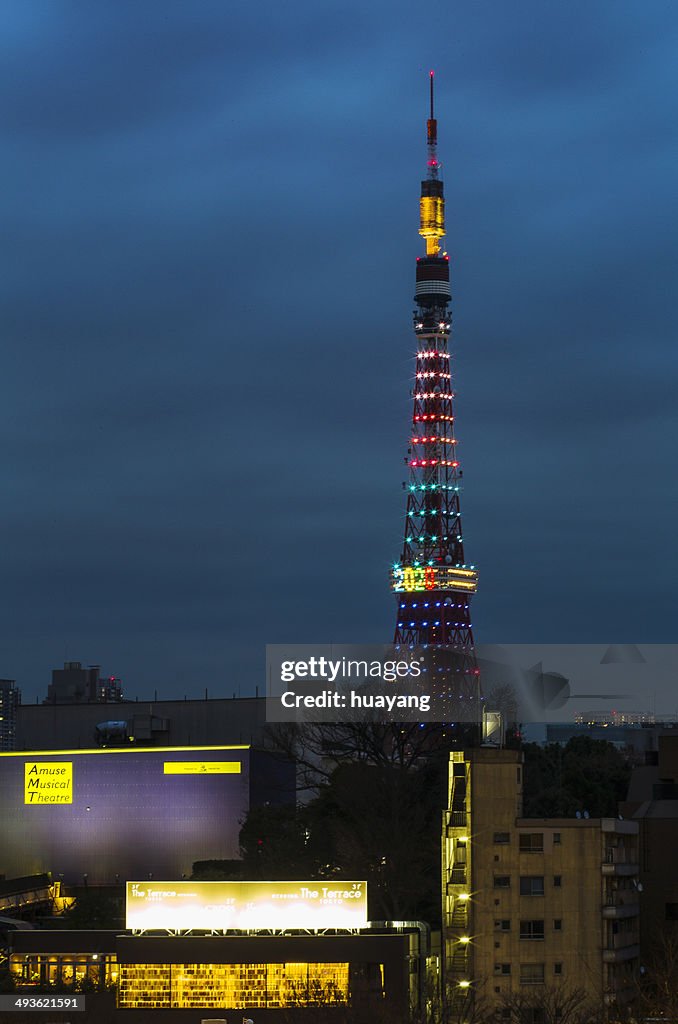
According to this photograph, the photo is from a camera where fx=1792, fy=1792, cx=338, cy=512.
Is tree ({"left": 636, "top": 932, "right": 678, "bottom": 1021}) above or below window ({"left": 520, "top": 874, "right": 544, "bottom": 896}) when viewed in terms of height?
below

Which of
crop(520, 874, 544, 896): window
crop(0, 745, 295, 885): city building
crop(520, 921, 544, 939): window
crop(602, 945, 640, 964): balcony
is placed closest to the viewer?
crop(520, 921, 544, 939): window

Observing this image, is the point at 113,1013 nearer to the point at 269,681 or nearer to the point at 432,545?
the point at 269,681

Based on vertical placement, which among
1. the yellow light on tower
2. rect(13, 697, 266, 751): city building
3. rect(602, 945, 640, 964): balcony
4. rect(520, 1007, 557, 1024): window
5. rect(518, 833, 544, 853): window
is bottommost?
rect(520, 1007, 557, 1024): window

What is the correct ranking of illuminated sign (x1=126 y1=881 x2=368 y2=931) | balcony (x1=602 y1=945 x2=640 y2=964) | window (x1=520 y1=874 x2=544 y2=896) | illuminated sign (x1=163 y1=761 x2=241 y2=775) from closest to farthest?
window (x1=520 y1=874 x2=544 y2=896)
balcony (x1=602 y1=945 x2=640 y2=964)
illuminated sign (x1=126 y1=881 x2=368 y2=931)
illuminated sign (x1=163 y1=761 x2=241 y2=775)

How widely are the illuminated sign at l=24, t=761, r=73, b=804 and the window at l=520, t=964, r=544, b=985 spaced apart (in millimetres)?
52950

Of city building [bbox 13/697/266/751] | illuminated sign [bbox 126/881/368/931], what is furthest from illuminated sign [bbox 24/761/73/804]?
illuminated sign [bbox 126/881/368/931]

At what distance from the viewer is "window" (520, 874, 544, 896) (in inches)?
2197

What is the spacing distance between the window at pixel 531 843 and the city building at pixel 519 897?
31 millimetres

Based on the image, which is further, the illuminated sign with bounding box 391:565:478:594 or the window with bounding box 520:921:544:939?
the illuminated sign with bounding box 391:565:478:594

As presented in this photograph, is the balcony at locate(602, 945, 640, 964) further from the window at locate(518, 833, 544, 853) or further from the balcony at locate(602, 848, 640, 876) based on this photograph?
the window at locate(518, 833, 544, 853)

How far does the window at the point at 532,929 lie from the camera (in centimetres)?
5562

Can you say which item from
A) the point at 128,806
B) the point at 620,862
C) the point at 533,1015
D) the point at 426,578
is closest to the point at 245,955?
the point at 533,1015

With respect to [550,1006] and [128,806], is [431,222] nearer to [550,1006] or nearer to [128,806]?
[128,806]

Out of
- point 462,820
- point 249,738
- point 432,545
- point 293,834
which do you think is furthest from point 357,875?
point 432,545
